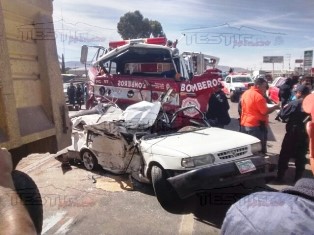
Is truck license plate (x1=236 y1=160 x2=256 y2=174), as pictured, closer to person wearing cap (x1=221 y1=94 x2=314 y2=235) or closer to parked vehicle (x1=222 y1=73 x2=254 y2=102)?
person wearing cap (x1=221 y1=94 x2=314 y2=235)

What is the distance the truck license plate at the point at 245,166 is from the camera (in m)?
4.30

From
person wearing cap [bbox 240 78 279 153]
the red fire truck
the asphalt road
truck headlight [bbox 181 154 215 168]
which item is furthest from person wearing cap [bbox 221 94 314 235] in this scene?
the red fire truck

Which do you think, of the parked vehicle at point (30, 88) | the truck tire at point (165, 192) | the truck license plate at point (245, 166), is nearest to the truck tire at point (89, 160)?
the truck tire at point (165, 192)

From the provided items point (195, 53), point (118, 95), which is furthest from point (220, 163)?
point (195, 53)

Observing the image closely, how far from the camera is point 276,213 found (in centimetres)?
94

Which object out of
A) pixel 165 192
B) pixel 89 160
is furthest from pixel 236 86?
pixel 165 192

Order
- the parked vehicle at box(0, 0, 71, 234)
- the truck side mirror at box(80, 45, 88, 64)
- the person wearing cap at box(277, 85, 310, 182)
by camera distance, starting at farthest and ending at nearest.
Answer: the truck side mirror at box(80, 45, 88, 64) → the person wearing cap at box(277, 85, 310, 182) → the parked vehicle at box(0, 0, 71, 234)

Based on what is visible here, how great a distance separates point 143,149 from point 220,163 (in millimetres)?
1134

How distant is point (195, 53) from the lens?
10.7m

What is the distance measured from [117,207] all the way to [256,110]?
281 cm

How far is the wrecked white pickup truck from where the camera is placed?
4172 mm

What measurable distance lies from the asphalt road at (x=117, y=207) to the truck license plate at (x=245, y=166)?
49cm

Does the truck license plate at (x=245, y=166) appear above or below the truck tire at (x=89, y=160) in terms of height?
above

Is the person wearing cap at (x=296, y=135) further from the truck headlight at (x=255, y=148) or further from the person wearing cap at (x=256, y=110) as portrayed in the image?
the truck headlight at (x=255, y=148)
